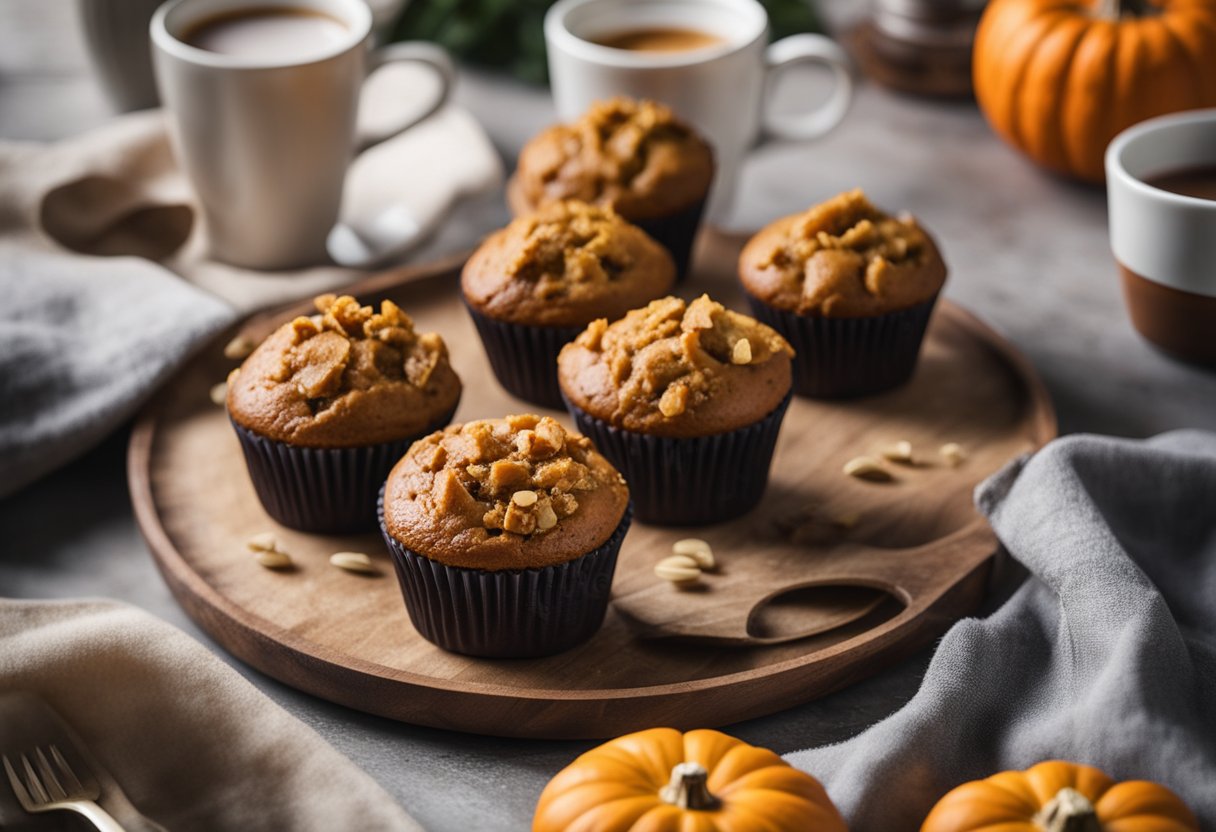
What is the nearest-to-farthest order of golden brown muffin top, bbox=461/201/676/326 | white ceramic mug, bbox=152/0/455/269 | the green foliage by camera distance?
golden brown muffin top, bbox=461/201/676/326
white ceramic mug, bbox=152/0/455/269
the green foliage

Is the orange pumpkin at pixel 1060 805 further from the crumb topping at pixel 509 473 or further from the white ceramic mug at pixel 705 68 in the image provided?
the white ceramic mug at pixel 705 68

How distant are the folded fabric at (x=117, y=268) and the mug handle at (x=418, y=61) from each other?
275mm

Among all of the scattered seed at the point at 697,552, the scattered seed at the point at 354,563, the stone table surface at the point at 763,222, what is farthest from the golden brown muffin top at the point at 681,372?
the stone table surface at the point at 763,222

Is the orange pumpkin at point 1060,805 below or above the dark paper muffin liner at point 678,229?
above

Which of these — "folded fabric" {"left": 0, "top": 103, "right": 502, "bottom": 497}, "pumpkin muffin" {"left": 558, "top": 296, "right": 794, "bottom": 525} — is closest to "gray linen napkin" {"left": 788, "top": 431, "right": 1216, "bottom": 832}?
"pumpkin muffin" {"left": 558, "top": 296, "right": 794, "bottom": 525}

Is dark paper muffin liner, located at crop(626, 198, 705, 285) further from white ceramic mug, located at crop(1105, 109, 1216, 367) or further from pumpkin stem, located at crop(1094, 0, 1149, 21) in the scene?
pumpkin stem, located at crop(1094, 0, 1149, 21)

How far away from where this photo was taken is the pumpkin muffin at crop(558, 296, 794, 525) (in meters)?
3.68

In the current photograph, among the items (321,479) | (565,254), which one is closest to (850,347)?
(565,254)

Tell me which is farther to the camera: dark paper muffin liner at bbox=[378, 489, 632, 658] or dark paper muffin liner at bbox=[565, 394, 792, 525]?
dark paper muffin liner at bbox=[565, 394, 792, 525]

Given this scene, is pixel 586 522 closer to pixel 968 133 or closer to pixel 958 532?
pixel 958 532

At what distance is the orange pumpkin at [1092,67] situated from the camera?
16.7 ft

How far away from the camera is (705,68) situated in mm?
4969

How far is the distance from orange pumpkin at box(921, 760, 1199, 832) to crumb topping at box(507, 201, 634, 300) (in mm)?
1926

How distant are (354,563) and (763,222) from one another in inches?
95.0
